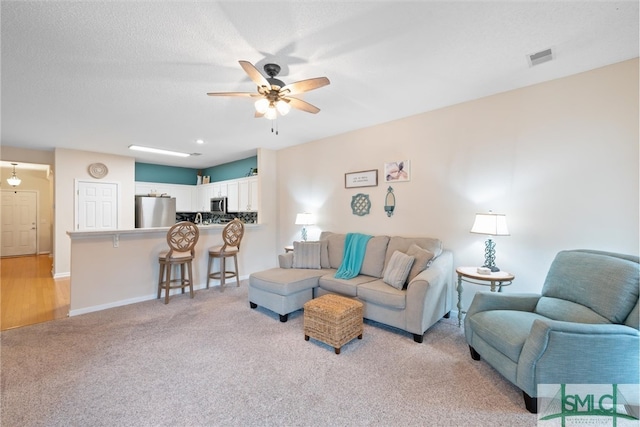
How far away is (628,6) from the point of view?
1.69 m

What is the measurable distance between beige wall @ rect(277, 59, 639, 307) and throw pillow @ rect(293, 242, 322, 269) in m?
0.95

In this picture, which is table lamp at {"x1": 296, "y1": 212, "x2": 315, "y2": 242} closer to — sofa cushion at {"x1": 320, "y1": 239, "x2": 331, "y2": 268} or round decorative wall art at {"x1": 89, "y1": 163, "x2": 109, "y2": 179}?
sofa cushion at {"x1": 320, "y1": 239, "x2": 331, "y2": 268}

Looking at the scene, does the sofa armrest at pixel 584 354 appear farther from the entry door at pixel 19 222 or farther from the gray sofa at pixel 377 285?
the entry door at pixel 19 222

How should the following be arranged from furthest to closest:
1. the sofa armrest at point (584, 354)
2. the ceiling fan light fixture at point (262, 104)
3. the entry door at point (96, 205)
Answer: the entry door at point (96, 205) < the ceiling fan light fixture at point (262, 104) < the sofa armrest at point (584, 354)

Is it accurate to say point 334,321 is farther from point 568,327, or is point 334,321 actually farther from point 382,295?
point 568,327

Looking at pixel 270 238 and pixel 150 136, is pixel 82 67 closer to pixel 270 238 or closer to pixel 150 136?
pixel 150 136

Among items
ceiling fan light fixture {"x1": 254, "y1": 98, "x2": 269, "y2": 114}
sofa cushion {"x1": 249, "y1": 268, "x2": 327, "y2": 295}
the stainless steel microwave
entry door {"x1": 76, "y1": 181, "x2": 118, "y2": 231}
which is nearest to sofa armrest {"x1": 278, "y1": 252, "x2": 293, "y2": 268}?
sofa cushion {"x1": 249, "y1": 268, "x2": 327, "y2": 295}

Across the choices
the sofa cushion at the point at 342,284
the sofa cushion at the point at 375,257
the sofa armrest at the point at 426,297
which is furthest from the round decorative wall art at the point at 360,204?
the sofa armrest at the point at 426,297

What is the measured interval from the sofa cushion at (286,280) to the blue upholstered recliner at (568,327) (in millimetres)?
1742

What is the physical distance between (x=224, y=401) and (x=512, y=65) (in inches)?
139

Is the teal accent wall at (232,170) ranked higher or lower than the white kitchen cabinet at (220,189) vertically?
higher

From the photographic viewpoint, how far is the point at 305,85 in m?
2.14

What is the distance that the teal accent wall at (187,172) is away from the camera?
6426mm

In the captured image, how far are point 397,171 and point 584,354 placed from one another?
264 cm
